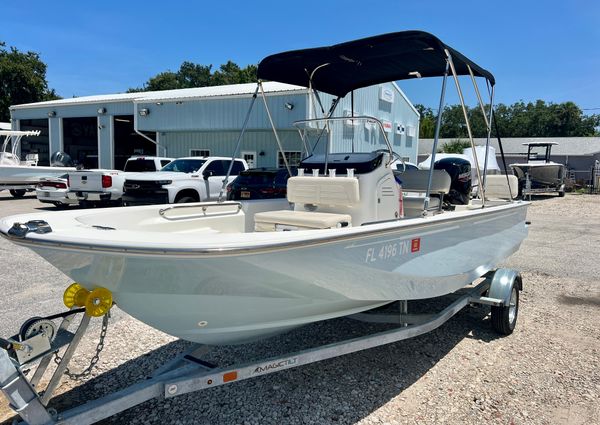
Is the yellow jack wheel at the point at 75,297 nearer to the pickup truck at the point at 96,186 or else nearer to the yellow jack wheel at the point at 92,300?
the yellow jack wheel at the point at 92,300

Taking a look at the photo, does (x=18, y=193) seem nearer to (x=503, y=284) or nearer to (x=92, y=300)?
(x=92, y=300)

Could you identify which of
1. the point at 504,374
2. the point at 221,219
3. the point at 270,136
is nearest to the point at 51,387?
the point at 221,219

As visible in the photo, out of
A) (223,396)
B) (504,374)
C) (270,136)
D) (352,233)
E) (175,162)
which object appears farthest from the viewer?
(270,136)

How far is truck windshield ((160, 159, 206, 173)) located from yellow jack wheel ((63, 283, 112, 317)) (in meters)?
9.27

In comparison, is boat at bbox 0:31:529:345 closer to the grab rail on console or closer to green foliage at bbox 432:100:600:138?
the grab rail on console

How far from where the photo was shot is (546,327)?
4543mm

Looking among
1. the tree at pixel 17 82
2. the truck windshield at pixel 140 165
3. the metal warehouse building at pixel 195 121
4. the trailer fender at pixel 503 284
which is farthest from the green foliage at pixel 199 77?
the trailer fender at pixel 503 284

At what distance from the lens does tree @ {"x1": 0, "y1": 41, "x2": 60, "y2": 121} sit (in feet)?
130

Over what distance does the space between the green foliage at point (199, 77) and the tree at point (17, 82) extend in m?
17.9

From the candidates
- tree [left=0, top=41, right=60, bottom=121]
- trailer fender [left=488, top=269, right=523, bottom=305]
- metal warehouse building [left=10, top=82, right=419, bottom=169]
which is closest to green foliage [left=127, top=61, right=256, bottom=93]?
tree [left=0, top=41, right=60, bottom=121]

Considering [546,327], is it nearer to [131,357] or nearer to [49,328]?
[131,357]

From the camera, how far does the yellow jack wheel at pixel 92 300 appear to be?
2432 millimetres

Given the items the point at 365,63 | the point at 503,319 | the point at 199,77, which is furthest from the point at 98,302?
the point at 199,77

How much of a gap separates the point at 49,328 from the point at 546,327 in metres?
4.36
